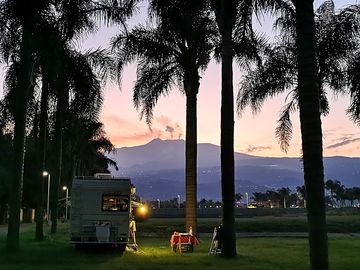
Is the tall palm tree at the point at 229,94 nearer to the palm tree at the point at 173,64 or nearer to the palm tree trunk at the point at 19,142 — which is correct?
the palm tree at the point at 173,64

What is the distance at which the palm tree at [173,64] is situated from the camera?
948 inches

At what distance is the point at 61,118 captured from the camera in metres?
28.7

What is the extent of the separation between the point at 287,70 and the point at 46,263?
15.0m

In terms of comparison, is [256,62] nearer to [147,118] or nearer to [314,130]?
[147,118]

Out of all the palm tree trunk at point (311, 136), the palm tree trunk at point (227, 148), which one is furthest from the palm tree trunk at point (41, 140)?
the palm tree trunk at point (311, 136)

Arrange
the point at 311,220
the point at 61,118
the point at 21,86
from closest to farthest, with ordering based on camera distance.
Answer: the point at 311,220 → the point at 21,86 → the point at 61,118

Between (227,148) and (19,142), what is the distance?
7.23 meters

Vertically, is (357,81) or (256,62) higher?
(256,62)

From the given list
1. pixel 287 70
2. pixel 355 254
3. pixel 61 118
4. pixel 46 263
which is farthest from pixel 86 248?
pixel 287 70

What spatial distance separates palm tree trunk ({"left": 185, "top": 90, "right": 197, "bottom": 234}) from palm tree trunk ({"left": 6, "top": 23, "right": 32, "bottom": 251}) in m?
7.74

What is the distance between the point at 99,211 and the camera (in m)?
22.4

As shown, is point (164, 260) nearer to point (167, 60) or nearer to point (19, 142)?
point (19, 142)

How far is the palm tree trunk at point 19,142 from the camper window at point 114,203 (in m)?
4.19

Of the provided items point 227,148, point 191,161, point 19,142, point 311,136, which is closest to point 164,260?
point 227,148
